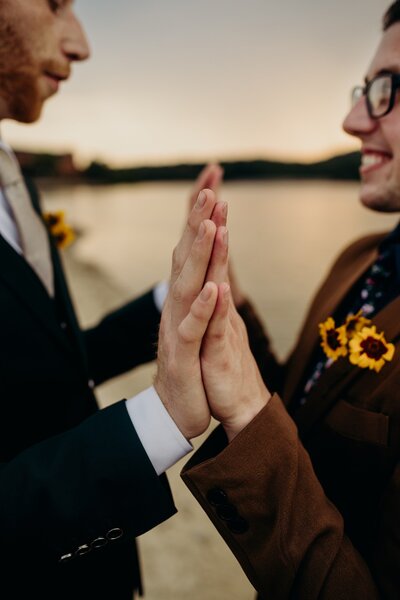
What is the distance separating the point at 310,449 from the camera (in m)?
1.51

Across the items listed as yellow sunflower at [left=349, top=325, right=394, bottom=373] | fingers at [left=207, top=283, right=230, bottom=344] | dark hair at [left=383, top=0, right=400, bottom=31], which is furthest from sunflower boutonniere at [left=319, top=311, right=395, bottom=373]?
dark hair at [left=383, top=0, right=400, bottom=31]

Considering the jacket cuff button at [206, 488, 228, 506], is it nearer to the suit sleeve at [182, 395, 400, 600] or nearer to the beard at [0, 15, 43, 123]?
the suit sleeve at [182, 395, 400, 600]

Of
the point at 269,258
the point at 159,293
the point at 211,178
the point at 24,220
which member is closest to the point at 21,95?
the point at 24,220

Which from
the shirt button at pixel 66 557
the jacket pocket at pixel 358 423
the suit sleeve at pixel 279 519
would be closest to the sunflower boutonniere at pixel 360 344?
the jacket pocket at pixel 358 423

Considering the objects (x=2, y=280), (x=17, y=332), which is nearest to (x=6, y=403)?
(x=17, y=332)

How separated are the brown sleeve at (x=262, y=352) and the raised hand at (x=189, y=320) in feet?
3.71

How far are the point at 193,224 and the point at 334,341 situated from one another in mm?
810

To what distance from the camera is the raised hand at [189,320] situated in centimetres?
96

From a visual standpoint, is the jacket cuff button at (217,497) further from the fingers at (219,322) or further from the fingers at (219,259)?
the fingers at (219,259)

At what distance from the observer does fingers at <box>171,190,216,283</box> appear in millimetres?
975

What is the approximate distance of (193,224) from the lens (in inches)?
39.3

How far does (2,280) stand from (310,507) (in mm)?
1241

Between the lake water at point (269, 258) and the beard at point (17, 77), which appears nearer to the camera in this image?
the beard at point (17, 77)

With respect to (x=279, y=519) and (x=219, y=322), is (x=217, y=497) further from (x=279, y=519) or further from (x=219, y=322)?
(x=219, y=322)
